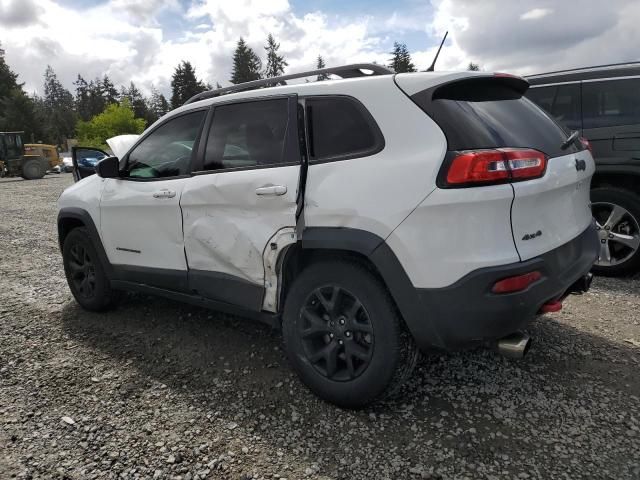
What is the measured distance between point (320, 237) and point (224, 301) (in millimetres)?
956

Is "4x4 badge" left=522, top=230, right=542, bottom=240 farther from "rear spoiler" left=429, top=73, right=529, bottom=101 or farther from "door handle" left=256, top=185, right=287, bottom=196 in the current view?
"door handle" left=256, top=185, right=287, bottom=196

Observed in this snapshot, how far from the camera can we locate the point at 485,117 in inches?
92.4

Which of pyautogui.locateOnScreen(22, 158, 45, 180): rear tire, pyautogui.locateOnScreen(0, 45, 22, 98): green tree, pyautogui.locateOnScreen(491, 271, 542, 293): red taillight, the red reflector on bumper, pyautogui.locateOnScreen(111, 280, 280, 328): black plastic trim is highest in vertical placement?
pyautogui.locateOnScreen(0, 45, 22, 98): green tree

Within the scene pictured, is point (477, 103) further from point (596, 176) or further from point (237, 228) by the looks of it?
point (596, 176)

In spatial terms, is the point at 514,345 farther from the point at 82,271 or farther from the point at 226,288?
the point at 82,271

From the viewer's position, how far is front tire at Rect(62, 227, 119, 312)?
4.12 meters

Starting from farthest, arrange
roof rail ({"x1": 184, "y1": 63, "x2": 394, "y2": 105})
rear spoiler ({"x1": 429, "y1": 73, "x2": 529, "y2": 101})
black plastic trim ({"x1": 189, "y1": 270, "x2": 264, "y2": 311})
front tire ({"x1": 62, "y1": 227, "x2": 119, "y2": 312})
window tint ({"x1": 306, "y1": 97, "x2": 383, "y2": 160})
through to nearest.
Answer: front tire ({"x1": 62, "y1": 227, "x2": 119, "y2": 312}) → black plastic trim ({"x1": 189, "y1": 270, "x2": 264, "y2": 311}) → roof rail ({"x1": 184, "y1": 63, "x2": 394, "y2": 105}) → window tint ({"x1": 306, "y1": 97, "x2": 383, "y2": 160}) → rear spoiler ({"x1": 429, "y1": 73, "x2": 529, "y2": 101})

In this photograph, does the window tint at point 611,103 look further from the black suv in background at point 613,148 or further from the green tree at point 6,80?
the green tree at point 6,80

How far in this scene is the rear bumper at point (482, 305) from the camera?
84.5 inches

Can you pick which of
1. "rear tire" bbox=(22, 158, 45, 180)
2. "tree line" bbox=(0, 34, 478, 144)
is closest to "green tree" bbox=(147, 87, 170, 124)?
"tree line" bbox=(0, 34, 478, 144)

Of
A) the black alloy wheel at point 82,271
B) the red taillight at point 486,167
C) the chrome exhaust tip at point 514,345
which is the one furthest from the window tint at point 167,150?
the chrome exhaust tip at point 514,345

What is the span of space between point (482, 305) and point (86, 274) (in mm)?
3534

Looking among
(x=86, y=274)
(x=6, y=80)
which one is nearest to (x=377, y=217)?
(x=86, y=274)

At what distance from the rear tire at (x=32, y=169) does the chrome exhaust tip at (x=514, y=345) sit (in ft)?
100.0
